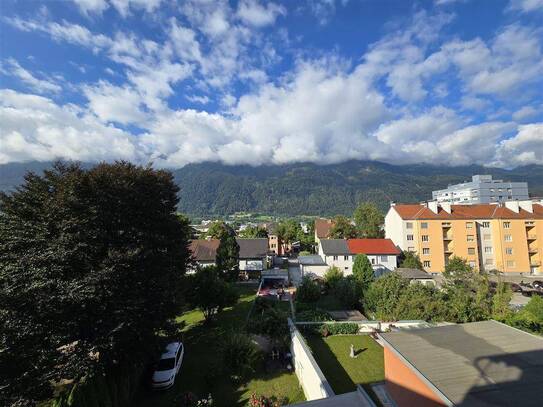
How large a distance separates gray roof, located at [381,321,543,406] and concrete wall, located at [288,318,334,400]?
342cm

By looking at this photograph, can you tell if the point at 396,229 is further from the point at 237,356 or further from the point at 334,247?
the point at 237,356

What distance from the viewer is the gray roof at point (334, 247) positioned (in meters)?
43.5

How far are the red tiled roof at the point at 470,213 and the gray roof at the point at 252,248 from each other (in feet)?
84.5

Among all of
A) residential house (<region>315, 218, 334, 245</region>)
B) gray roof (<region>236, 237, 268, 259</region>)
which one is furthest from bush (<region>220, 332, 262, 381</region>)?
residential house (<region>315, 218, 334, 245</region>)

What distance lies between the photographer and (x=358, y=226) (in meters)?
63.6

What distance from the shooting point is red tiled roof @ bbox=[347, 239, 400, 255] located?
42812mm

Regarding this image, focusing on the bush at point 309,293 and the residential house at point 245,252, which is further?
the residential house at point 245,252

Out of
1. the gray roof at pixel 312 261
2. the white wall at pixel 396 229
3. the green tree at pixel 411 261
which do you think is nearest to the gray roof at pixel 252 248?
the gray roof at pixel 312 261

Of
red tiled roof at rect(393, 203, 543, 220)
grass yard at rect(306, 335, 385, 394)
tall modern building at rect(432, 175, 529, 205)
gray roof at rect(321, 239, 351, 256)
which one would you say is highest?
tall modern building at rect(432, 175, 529, 205)

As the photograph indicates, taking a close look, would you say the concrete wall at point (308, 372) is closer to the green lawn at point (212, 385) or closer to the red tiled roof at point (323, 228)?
the green lawn at point (212, 385)

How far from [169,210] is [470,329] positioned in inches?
744

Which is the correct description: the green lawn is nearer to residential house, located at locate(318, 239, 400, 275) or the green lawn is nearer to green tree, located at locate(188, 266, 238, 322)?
green tree, located at locate(188, 266, 238, 322)

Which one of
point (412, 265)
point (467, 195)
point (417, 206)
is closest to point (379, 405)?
point (412, 265)

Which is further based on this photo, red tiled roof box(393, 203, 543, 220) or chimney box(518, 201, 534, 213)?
chimney box(518, 201, 534, 213)
